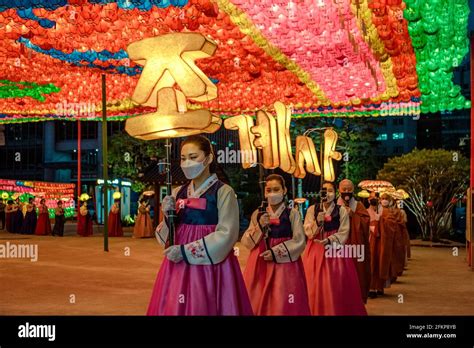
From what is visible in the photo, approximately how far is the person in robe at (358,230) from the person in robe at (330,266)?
2.88 feet

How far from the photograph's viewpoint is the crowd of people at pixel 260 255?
4.33 meters

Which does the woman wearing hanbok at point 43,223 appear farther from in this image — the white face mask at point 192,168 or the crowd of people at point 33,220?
the white face mask at point 192,168

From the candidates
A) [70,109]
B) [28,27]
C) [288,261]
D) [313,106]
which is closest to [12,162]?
[70,109]

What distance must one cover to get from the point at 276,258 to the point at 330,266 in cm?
117

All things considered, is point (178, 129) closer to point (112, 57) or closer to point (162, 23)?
point (162, 23)

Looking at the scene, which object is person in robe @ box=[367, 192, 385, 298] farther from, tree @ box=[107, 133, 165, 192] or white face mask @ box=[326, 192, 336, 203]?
tree @ box=[107, 133, 165, 192]

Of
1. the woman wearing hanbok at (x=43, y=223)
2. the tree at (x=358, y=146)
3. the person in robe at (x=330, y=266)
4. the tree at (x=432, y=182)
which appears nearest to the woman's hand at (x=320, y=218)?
the person in robe at (x=330, y=266)

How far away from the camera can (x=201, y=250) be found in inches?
169

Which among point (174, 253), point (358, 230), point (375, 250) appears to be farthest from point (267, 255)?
point (375, 250)

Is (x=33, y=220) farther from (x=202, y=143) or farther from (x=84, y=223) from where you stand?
(x=202, y=143)

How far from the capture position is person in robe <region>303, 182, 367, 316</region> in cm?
675

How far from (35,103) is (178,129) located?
44.3 ft

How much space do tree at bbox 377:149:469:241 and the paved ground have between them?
5.50 meters
